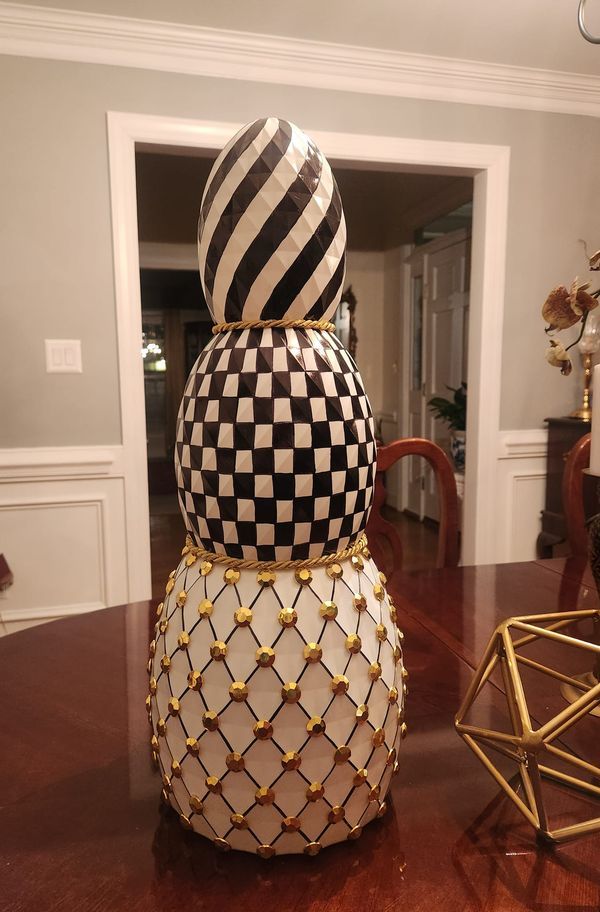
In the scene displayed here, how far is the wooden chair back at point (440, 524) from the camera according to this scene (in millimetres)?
A: 1224

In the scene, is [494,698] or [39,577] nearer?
[494,698]

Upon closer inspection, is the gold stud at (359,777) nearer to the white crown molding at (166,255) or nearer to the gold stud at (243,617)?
the gold stud at (243,617)

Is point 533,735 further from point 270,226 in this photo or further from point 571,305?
point 571,305

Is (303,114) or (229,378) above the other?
(303,114)

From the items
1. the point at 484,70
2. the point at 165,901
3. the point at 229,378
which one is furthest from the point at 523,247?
the point at 165,901

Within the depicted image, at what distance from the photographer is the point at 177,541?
444cm

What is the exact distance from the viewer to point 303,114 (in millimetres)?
2301

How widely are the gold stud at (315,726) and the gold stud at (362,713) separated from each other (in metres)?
0.03

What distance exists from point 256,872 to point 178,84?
2422 millimetres

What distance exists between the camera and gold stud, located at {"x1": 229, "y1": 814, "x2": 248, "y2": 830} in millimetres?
379

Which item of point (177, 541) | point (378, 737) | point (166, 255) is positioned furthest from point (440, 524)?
point (166, 255)

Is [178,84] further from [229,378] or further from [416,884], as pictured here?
[416,884]

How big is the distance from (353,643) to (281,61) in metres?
2.42

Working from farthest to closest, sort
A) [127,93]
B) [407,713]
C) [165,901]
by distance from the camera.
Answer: [127,93], [407,713], [165,901]
